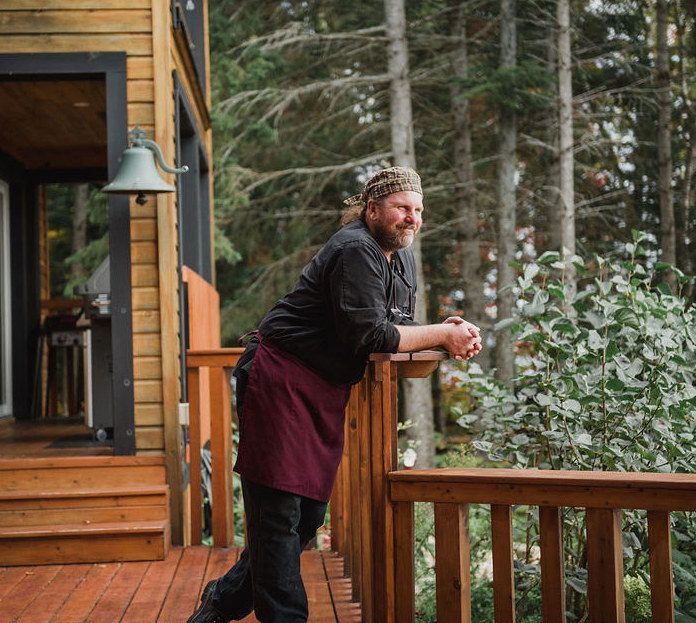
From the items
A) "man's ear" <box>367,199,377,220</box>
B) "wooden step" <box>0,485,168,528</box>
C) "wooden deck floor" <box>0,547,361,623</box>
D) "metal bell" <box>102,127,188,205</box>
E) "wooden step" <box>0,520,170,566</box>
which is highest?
"metal bell" <box>102,127,188,205</box>

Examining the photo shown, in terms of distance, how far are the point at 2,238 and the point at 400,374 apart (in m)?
6.15

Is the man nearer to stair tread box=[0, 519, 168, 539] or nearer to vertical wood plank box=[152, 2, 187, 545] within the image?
stair tread box=[0, 519, 168, 539]

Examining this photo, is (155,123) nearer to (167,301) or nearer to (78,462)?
(167,301)

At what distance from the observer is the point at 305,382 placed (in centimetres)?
277

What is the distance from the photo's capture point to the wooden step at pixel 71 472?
4797 mm

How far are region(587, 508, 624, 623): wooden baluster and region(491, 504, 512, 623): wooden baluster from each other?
9.1 inches

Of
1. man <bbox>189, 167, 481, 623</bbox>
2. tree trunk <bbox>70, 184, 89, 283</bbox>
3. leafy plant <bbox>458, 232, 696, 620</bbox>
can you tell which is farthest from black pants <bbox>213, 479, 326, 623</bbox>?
tree trunk <bbox>70, 184, 89, 283</bbox>

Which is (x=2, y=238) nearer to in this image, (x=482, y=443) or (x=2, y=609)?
(x=2, y=609)

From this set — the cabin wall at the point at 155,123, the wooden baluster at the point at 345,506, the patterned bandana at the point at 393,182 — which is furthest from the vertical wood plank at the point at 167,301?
the patterned bandana at the point at 393,182

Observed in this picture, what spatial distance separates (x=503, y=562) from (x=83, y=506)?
2723mm

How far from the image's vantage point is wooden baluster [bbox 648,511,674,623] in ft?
8.24

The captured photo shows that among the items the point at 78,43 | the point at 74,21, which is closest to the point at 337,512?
the point at 78,43

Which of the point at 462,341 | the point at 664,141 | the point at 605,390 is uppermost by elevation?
the point at 664,141

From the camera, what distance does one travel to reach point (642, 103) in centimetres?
1459
